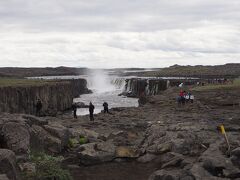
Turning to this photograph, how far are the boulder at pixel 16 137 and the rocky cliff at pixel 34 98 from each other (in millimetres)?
29641

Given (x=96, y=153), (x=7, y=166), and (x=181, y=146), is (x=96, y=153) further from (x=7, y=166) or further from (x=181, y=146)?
(x=7, y=166)

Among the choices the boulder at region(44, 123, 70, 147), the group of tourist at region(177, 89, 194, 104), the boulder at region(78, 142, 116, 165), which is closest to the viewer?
the boulder at region(78, 142, 116, 165)

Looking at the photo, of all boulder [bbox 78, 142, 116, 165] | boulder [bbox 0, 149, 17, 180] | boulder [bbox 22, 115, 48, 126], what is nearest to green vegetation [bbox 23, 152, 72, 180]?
boulder [bbox 0, 149, 17, 180]

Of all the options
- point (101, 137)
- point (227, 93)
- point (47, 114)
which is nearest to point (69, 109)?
point (47, 114)

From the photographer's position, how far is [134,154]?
23266 mm

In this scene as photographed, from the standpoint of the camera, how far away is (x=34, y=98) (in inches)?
2331

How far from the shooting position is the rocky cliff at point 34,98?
52.6 meters

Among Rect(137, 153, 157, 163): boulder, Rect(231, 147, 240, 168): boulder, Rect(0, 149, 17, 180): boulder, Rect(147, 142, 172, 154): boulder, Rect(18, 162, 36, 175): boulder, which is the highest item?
Rect(0, 149, 17, 180): boulder

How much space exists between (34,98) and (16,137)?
3899 cm

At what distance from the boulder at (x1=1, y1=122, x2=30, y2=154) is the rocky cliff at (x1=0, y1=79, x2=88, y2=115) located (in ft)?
97.2

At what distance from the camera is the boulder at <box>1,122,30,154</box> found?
20.5 m

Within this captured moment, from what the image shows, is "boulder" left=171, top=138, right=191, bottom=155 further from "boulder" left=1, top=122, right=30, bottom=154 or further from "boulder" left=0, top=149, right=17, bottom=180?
"boulder" left=0, top=149, right=17, bottom=180

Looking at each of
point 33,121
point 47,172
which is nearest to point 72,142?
point 33,121

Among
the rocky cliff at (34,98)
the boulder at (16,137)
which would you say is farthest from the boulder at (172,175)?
the rocky cliff at (34,98)
